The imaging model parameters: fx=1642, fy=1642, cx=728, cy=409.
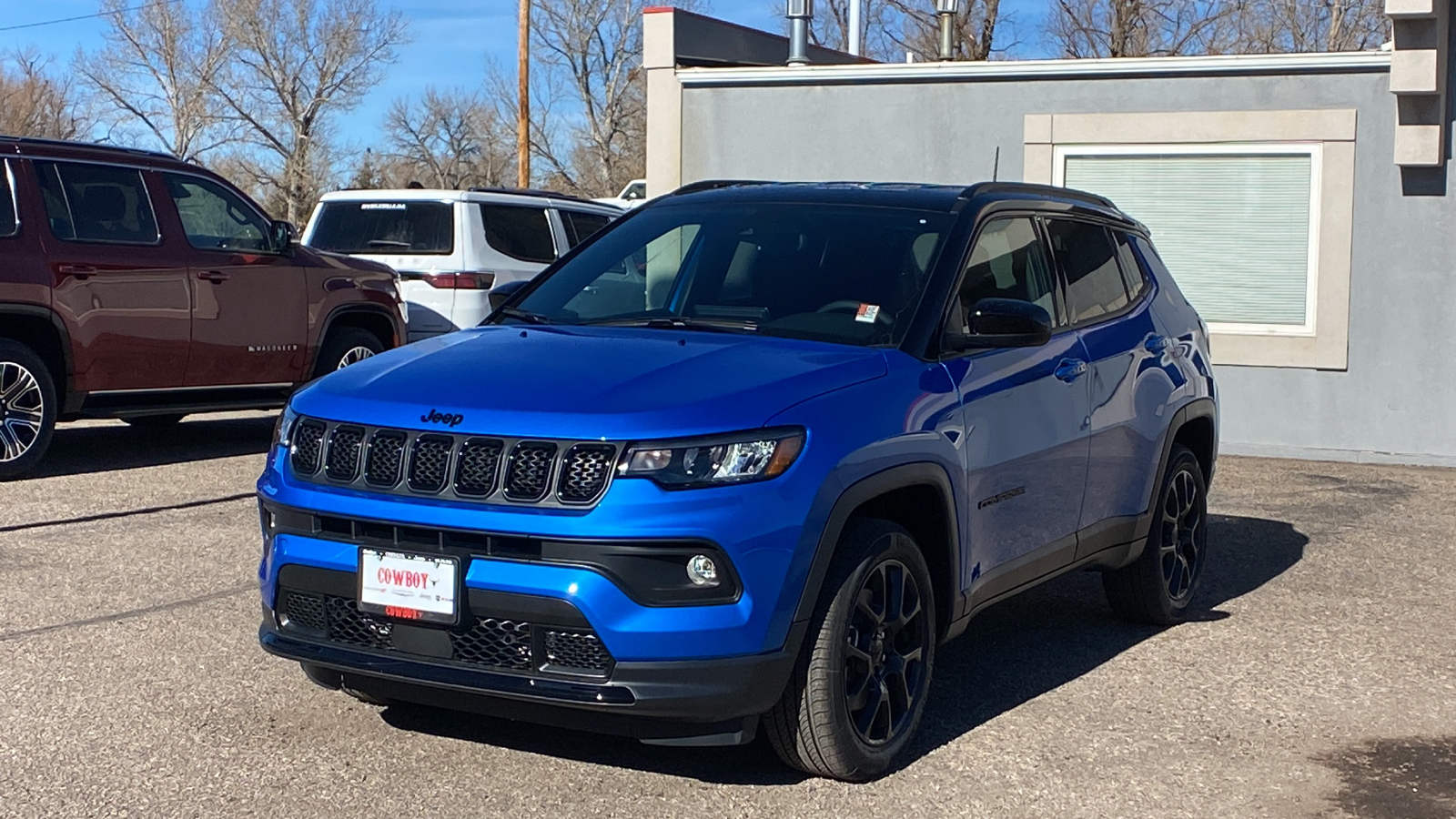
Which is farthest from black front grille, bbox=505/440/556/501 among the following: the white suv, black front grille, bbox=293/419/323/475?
the white suv

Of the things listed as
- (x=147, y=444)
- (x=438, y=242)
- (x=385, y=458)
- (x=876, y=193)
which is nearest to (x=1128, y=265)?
(x=876, y=193)

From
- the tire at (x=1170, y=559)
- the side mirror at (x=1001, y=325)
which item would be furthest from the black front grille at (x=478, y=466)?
the tire at (x=1170, y=559)

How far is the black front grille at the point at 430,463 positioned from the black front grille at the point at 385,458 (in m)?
0.05

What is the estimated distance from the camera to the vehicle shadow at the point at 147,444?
11.0 m

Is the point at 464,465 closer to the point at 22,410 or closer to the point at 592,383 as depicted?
the point at 592,383

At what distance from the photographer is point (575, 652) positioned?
4.20 meters

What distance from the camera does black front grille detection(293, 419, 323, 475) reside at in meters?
4.59

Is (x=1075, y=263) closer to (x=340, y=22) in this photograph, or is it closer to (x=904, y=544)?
(x=904, y=544)

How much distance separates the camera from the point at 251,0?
54.4 metres

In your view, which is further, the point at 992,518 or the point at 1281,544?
the point at 1281,544

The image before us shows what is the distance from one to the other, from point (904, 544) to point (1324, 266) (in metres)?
9.05

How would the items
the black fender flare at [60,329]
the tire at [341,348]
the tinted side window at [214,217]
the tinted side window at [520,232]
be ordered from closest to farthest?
the black fender flare at [60,329] → the tinted side window at [214,217] → the tire at [341,348] → the tinted side window at [520,232]

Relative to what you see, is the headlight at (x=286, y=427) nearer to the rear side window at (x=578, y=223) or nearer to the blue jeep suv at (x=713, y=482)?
the blue jeep suv at (x=713, y=482)

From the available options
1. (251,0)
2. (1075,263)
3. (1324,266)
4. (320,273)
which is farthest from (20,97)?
(1075,263)
